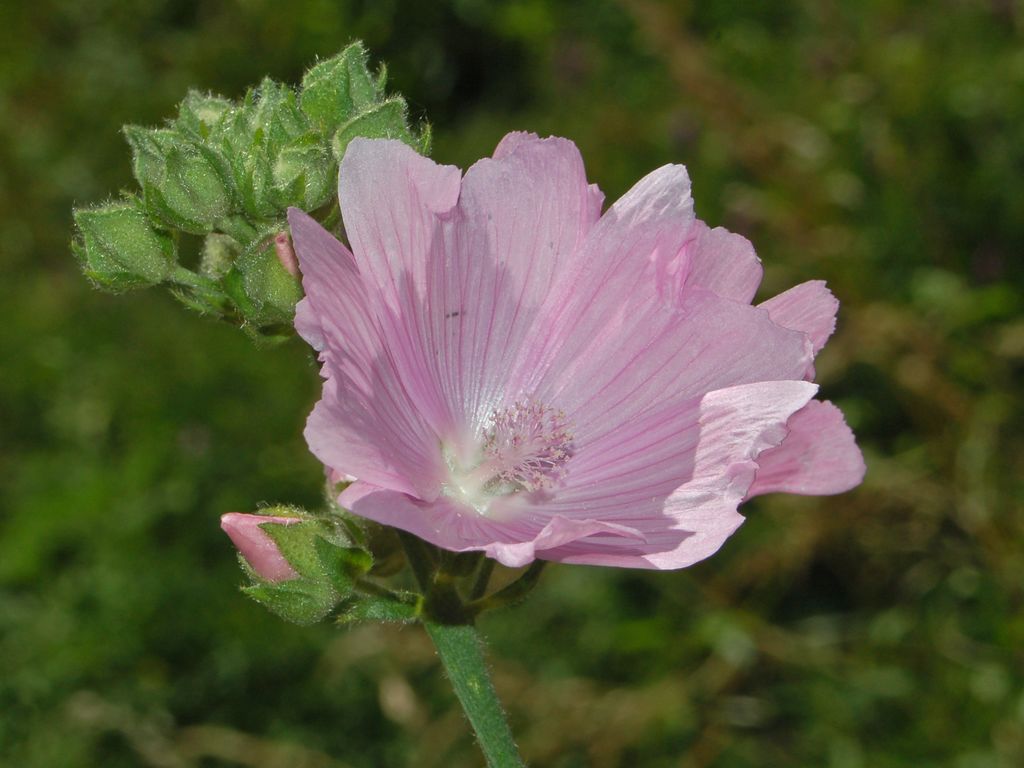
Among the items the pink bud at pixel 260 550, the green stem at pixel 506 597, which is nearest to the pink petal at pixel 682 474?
the green stem at pixel 506 597

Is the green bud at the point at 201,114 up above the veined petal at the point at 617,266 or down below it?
above

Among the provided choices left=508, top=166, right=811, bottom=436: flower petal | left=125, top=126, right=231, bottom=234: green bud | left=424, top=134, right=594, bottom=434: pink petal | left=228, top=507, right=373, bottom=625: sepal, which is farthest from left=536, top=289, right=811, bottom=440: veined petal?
left=125, top=126, right=231, bottom=234: green bud

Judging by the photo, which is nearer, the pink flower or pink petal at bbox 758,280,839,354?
the pink flower

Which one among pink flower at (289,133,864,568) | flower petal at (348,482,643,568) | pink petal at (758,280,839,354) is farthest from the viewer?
pink petal at (758,280,839,354)

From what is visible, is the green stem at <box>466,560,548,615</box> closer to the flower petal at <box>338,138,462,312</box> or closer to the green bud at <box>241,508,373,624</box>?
the green bud at <box>241,508,373,624</box>

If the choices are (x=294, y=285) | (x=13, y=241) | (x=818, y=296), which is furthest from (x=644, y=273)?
(x=13, y=241)

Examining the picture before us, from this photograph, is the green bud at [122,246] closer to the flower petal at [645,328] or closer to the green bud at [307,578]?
the green bud at [307,578]

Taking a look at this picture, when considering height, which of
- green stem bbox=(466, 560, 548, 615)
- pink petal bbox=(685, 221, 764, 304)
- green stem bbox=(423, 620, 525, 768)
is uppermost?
pink petal bbox=(685, 221, 764, 304)
